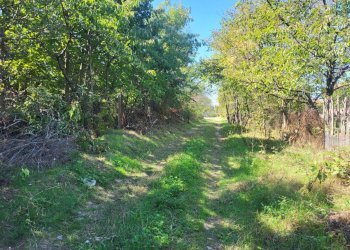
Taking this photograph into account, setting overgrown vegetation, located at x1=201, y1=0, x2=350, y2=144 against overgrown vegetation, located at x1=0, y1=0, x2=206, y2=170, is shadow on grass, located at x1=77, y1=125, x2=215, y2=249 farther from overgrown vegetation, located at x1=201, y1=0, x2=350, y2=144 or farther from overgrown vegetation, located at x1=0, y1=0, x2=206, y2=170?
overgrown vegetation, located at x1=201, y1=0, x2=350, y2=144

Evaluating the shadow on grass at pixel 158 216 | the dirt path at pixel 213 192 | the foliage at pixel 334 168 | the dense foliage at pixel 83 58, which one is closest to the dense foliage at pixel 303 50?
the foliage at pixel 334 168

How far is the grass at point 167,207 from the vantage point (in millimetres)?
4660

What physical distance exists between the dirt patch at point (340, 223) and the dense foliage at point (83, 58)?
5.91 meters

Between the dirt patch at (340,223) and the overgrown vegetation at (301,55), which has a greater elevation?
the overgrown vegetation at (301,55)

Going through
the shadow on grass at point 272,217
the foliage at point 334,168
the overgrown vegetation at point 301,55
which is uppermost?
the overgrown vegetation at point 301,55

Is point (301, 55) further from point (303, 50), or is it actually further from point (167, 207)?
point (167, 207)

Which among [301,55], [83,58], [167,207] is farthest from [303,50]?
[83,58]

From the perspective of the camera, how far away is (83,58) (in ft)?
36.6

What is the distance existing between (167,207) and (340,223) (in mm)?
3187

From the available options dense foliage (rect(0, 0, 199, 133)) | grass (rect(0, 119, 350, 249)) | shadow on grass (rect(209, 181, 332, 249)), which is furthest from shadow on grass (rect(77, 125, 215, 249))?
dense foliage (rect(0, 0, 199, 133))

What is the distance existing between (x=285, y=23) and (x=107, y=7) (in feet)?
18.7

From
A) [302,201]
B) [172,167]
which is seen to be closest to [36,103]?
[172,167]

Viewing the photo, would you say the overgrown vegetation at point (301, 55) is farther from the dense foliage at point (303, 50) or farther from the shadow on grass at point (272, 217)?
the shadow on grass at point (272, 217)

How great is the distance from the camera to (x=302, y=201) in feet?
19.1
